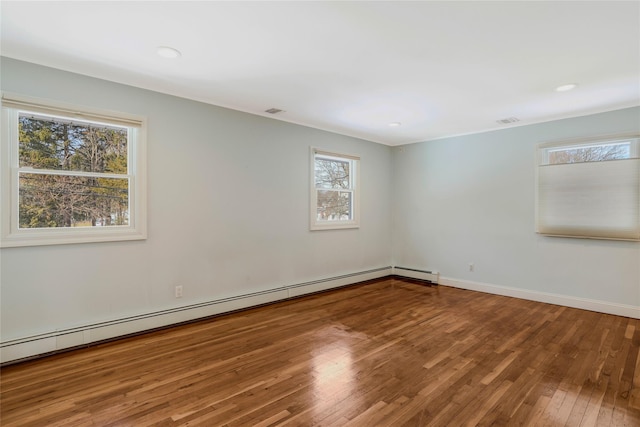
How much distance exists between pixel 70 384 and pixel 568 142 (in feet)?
19.4

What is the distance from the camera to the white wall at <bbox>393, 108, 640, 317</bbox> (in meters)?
3.95

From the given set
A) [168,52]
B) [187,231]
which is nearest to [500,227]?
[187,231]

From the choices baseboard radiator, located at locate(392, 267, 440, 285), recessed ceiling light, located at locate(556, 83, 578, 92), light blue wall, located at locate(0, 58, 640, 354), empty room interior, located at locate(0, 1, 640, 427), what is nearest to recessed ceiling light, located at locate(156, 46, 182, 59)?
empty room interior, located at locate(0, 1, 640, 427)

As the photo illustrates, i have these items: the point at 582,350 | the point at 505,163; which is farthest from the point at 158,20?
the point at 505,163

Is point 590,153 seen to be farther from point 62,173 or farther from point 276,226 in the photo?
point 62,173

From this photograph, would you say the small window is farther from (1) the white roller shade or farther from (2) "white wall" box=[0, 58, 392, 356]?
(1) the white roller shade

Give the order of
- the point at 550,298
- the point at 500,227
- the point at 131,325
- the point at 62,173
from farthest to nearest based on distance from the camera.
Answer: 1. the point at 500,227
2. the point at 550,298
3. the point at 131,325
4. the point at 62,173

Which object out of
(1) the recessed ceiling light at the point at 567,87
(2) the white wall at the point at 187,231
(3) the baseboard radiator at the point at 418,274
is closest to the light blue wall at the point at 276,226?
(2) the white wall at the point at 187,231

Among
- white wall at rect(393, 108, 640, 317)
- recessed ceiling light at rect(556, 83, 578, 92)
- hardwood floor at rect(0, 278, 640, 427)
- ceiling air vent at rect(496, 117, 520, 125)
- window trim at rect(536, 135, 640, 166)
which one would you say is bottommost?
hardwood floor at rect(0, 278, 640, 427)

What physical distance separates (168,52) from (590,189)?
4.98 meters

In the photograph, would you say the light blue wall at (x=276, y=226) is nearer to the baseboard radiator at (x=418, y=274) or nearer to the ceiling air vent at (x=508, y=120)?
the baseboard radiator at (x=418, y=274)

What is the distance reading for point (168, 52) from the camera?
2.55m

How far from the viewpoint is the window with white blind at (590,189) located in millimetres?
3773

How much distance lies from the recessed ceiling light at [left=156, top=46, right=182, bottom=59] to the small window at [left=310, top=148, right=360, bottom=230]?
8.27ft
